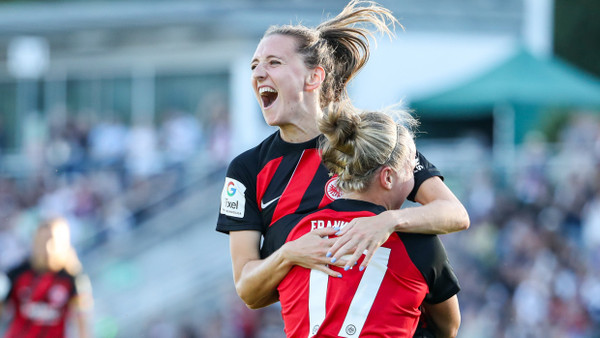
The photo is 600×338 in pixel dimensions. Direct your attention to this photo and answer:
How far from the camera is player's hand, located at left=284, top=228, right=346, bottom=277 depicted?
3.29m

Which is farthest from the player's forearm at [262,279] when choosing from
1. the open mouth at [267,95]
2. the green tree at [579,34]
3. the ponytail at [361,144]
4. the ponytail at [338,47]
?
the green tree at [579,34]

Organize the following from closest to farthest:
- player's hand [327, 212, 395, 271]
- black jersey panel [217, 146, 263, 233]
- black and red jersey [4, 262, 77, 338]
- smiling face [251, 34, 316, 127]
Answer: player's hand [327, 212, 395, 271]
black jersey panel [217, 146, 263, 233]
smiling face [251, 34, 316, 127]
black and red jersey [4, 262, 77, 338]

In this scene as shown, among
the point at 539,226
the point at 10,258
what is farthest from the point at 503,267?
the point at 10,258

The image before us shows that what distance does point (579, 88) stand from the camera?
14.9 m

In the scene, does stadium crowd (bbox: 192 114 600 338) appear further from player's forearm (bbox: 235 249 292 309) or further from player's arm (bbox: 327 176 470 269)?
player's forearm (bbox: 235 249 292 309)

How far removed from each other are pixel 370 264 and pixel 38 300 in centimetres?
515

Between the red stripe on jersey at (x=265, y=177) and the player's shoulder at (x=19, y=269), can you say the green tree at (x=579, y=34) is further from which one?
the red stripe on jersey at (x=265, y=177)

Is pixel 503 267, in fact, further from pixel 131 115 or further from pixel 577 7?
pixel 577 7

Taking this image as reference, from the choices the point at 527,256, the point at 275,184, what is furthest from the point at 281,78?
the point at 527,256

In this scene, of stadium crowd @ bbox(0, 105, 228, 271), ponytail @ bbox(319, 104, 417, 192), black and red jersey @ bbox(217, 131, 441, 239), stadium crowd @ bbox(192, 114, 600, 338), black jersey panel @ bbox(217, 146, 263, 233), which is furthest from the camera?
stadium crowd @ bbox(0, 105, 228, 271)

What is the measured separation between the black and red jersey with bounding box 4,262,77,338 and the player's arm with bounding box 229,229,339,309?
445 cm

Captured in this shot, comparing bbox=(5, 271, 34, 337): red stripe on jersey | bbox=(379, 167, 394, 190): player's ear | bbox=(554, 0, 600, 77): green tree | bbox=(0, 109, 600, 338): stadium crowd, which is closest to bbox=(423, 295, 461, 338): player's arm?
bbox=(379, 167, 394, 190): player's ear

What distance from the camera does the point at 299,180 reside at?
3648 mm

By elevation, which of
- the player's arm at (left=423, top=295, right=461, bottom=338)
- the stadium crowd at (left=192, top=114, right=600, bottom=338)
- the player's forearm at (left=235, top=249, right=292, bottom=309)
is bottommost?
the stadium crowd at (left=192, top=114, right=600, bottom=338)
